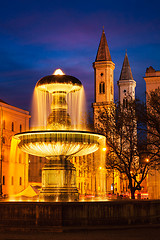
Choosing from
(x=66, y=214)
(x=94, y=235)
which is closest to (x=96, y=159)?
(x=66, y=214)

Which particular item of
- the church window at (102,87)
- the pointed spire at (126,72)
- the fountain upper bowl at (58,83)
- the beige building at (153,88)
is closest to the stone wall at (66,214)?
the fountain upper bowl at (58,83)

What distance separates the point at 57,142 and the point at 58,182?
1.55 meters

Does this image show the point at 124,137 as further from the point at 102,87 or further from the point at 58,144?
the point at 102,87

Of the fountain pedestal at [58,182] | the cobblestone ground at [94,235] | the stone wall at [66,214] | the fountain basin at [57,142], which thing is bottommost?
the cobblestone ground at [94,235]

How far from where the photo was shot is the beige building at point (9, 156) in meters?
60.8

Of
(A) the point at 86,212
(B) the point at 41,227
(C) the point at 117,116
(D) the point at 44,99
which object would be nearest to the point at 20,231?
(B) the point at 41,227

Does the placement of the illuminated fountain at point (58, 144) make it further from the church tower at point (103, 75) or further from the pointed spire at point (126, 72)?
the pointed spire at point (126, 72)

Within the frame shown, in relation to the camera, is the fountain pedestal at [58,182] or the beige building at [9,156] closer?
the fountain pedestal at [58,182]

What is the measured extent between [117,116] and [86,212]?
64.3 ft

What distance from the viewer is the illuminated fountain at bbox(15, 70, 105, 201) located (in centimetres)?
1582

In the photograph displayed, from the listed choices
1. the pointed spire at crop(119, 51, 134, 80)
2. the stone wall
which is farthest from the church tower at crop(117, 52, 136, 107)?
the stone wall

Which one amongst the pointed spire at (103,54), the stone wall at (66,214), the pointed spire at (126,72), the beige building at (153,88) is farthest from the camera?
the pointed spire at (126,72)

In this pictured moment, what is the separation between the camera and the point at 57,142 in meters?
15.7

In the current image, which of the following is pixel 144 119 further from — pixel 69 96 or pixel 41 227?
pixel 41 227
